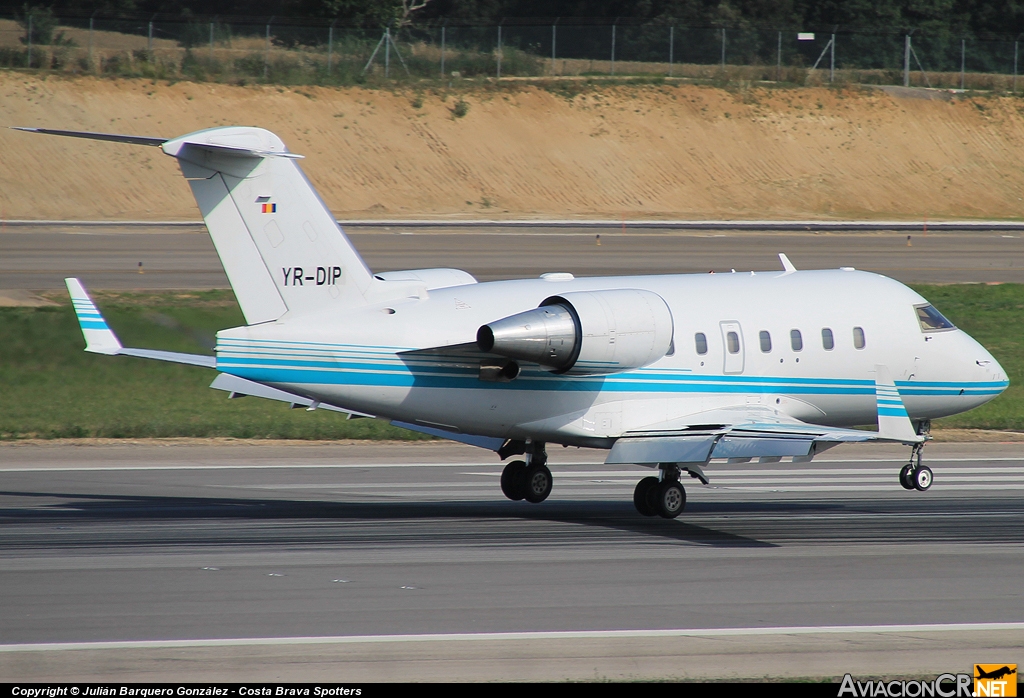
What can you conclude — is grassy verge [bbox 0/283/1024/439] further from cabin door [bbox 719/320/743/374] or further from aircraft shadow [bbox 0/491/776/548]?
cabin door [bbox 719/320/743/374]

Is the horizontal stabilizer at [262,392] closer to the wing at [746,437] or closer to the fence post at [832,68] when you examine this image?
the wing at [746,437]

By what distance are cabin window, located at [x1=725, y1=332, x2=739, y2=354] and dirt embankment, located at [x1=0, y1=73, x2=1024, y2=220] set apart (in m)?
47.2

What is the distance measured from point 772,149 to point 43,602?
2687 inches

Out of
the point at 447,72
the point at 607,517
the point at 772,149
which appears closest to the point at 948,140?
the point at 772,149

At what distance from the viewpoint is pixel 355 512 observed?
64.6 ft

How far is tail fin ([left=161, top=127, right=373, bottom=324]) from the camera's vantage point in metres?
17.7

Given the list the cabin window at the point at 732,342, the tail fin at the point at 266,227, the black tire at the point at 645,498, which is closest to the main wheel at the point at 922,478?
the cabin window at the point at 732,342

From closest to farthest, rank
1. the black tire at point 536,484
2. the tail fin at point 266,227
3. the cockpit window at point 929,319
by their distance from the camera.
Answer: the tail fin at point 266,227, the black tire at point 536,484, the cockpit window at point 929,319

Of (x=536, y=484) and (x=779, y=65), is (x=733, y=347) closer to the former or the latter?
(x=536, y=484)

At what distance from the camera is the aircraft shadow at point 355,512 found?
1847 cm

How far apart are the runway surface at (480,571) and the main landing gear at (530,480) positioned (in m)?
0.30

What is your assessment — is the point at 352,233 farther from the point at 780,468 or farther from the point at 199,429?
the point at 780,468

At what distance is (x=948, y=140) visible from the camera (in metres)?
80.1

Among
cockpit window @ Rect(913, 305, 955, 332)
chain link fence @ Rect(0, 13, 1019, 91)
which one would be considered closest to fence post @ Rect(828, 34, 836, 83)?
chain link fence @ Rect(0, 13, 1019, 91)
